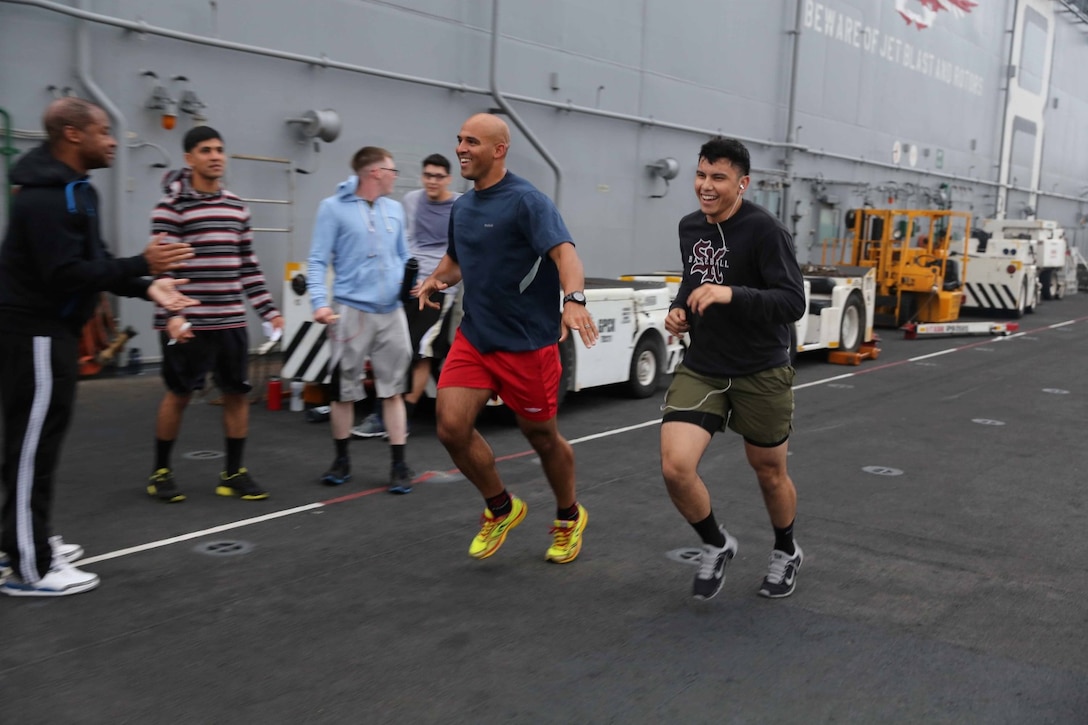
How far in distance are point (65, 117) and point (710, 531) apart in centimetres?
316

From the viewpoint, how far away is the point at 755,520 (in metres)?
6.10

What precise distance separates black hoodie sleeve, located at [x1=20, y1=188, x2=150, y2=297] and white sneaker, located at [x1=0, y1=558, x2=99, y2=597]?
1.19m

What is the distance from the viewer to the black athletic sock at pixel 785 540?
4805mm

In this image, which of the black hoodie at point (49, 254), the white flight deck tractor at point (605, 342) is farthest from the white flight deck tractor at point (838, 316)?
the black hoodie at point (49, 254)

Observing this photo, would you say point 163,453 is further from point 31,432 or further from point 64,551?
point 31,432

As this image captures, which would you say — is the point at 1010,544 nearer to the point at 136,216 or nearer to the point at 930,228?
the point at 136,216

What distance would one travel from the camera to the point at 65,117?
172 inches

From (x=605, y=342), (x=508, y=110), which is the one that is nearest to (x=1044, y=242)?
(x=508, y=110)

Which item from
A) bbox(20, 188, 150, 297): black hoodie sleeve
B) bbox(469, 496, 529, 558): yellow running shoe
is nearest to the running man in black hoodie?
bbox(20, 188, 150, 297): black hoodie sleeve

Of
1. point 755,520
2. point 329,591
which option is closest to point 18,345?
point 329,591

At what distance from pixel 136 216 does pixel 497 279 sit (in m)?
7.05

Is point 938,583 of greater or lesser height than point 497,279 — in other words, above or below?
below

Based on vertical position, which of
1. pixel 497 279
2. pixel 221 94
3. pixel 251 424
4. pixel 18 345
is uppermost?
pixel 221 94

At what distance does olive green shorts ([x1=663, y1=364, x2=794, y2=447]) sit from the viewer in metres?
4.61
